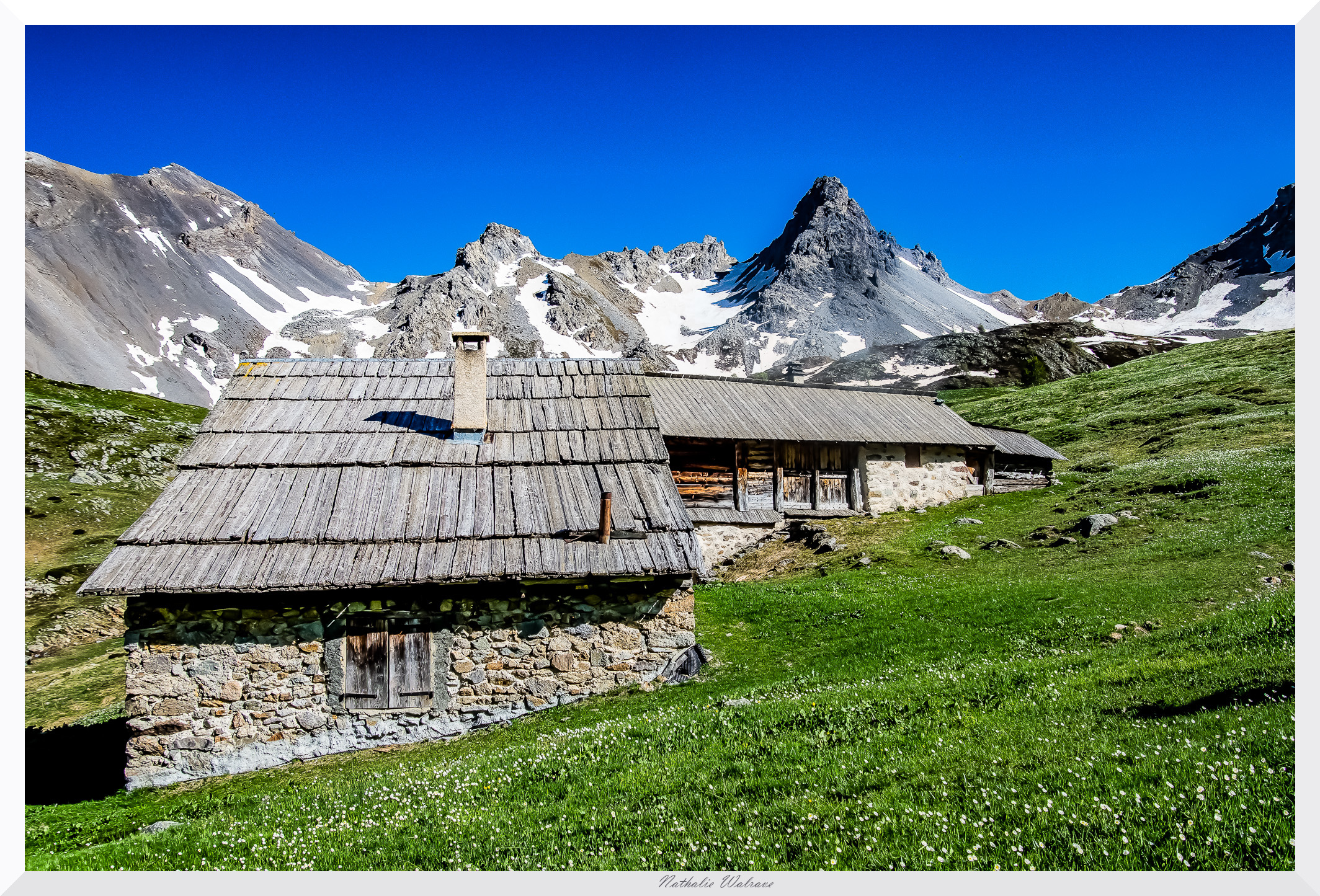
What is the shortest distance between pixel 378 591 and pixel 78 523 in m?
32.1

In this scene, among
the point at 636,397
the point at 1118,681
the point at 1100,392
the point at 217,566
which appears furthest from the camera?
the point at 1100,392

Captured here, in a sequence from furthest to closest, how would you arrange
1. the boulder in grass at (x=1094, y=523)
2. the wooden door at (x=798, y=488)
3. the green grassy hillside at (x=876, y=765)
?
1. the wooden door at (x=798, y=488)
2. the boulder in grass at (x=1094, y=523)
3. the green grassy hillside at (x=876, y=765)

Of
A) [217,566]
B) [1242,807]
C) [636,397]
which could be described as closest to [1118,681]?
[1242,807]

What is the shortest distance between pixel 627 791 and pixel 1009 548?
19.7 m

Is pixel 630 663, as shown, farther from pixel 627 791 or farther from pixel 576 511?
pixel 627 791

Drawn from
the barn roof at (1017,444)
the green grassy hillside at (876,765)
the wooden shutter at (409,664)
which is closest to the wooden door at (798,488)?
the barn roof at (1017,444)

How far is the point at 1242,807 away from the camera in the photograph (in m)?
5.44

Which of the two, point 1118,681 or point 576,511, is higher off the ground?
point 576,511

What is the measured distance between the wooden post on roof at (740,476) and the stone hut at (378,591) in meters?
15.9

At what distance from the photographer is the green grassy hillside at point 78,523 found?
2030 centimetres

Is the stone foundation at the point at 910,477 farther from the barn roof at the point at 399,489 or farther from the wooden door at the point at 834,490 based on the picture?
the barn roof at the point at 399,489

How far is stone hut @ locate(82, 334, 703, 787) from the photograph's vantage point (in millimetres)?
12055

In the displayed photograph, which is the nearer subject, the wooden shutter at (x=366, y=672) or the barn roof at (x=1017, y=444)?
the wooden shutter at (x=366, y=672)

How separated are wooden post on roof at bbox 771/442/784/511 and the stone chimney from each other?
1819cm
